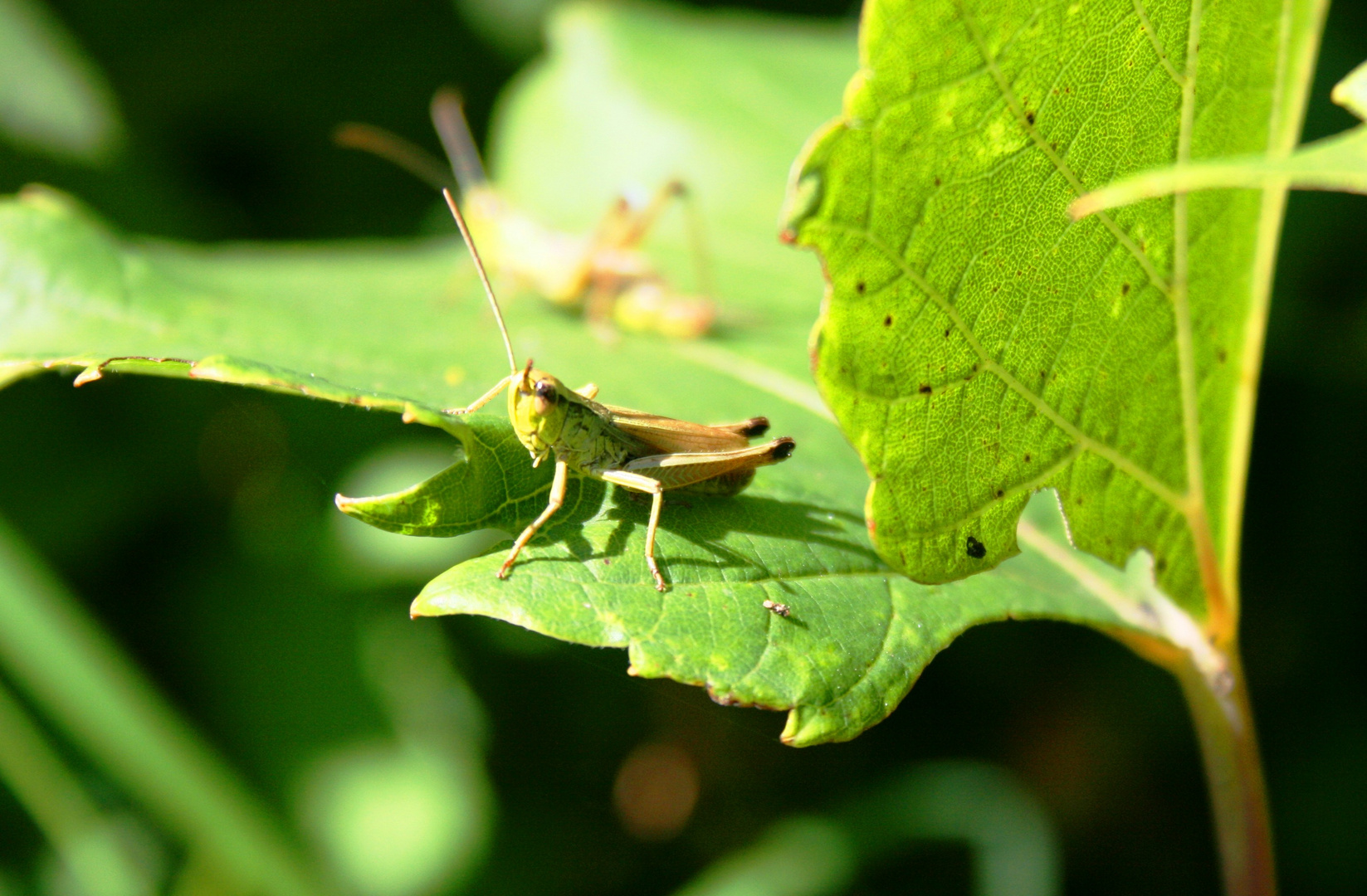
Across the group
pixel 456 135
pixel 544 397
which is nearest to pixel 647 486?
pixel 544 397

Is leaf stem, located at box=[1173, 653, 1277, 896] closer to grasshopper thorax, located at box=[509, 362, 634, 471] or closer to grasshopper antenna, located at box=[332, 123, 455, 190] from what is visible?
grasshopper thorax, located at box=[509, 362, 634, 471]

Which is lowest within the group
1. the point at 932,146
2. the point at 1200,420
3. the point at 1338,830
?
the point at 1338,830

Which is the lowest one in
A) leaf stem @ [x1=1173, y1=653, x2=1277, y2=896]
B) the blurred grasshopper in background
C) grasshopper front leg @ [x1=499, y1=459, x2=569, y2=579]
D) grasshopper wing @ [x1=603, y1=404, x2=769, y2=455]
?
leaf stem @ [x1=1173, y1=653, x2=1277, y2=896]

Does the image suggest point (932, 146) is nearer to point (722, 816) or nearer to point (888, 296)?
point (888, 296)

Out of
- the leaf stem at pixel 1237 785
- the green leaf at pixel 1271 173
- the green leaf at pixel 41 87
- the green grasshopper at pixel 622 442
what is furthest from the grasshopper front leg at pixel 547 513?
the green leaf at pixel 41 87

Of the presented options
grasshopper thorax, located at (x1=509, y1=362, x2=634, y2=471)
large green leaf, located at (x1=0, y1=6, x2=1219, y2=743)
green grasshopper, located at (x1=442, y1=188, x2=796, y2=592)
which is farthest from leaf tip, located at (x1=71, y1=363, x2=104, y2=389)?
grasshopper thorax, located at (x1=509, y1=362, x2=634, y2=471)

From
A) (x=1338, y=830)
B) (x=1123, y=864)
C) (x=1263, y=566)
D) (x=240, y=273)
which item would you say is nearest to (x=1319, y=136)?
(x=1263, y=566)
